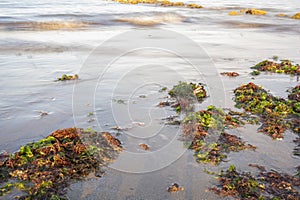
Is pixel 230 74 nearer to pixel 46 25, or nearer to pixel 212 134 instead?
pixel 212 134

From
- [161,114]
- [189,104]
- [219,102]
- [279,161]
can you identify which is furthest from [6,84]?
[279,161]

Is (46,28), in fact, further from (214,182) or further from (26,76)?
(214,182)

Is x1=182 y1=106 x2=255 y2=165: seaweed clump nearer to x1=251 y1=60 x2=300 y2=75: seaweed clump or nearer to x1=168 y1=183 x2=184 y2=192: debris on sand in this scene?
x1=168 y1=183 x2=184 y2=192: debris on sand

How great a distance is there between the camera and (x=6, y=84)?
7871 millimetres

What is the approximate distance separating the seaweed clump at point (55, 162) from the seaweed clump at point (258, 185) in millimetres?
1892

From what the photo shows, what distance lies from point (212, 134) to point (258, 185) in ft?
5.20

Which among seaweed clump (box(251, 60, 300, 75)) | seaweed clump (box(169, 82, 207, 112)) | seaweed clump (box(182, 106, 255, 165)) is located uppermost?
seaweed clump (box(251, 60, 300, 75))

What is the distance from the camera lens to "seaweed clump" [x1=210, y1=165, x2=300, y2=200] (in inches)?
147

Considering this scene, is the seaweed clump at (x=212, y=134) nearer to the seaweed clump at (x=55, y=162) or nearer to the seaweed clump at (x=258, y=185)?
the seaweed clump at (x=258, y=185)

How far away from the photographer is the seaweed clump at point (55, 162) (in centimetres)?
377

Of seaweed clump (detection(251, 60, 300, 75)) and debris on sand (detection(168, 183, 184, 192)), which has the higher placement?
seaweed clump (detection(251, 60, 300, 75))

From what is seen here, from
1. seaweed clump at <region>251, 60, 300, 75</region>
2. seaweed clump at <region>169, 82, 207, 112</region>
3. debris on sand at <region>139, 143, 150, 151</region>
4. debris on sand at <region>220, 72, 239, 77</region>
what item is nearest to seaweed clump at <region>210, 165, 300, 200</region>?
debris on sand at <region>139, 143, 150, 151</region>

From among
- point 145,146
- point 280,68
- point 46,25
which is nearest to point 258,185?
point 145,146

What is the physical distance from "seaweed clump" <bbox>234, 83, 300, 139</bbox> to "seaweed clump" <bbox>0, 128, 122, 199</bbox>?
3.27m
